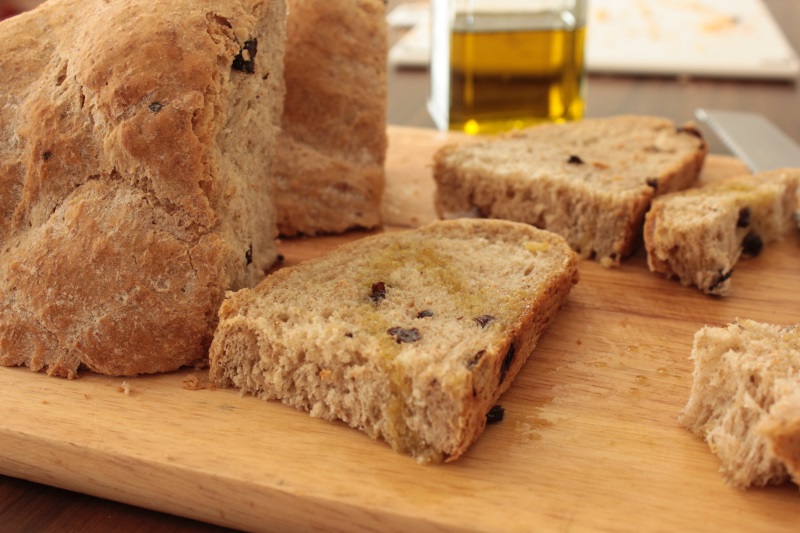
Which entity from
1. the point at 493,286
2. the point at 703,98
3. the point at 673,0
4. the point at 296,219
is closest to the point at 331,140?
the point at 296,219

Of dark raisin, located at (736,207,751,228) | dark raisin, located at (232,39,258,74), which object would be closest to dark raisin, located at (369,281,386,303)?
dark raisin, located at (232,39,258,74)

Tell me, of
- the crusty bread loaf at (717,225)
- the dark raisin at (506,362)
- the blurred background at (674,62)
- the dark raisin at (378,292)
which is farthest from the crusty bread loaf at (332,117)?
the blurred background at (674,62)

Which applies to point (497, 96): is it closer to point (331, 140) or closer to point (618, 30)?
point (331, 140)

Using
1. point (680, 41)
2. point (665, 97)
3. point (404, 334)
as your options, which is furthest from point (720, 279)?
point (680, 41)

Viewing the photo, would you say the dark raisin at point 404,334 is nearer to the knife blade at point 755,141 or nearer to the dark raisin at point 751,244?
the dark raisin at point 751,244

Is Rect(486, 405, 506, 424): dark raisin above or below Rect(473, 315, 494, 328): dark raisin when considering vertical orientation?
below

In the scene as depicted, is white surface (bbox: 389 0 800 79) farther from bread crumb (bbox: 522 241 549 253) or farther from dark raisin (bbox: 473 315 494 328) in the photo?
dark raisin (bbox: 473 315 494 328)
